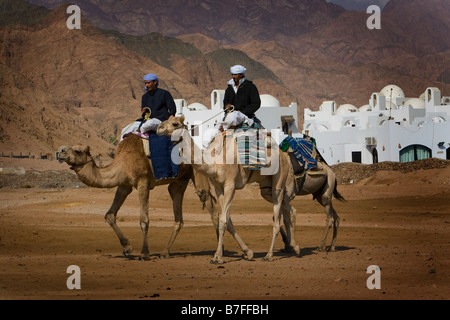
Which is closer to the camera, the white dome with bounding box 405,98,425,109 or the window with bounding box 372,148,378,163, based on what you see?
the window with bounding box 372,148,378,163

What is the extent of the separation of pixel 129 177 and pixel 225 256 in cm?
241

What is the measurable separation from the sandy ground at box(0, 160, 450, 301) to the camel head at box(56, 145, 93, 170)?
5.80ft

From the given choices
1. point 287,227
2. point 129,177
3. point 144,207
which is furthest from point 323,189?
point 129,177

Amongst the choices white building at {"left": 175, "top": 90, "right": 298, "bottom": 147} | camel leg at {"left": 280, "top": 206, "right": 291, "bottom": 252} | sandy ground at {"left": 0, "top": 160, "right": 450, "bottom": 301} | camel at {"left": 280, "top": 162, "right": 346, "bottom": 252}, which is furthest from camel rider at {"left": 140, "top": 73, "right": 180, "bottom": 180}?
white building at {"left": 175, "top": 90, "right": 298, "bottom": 147}

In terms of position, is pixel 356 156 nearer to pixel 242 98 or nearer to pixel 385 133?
pixel 385 133

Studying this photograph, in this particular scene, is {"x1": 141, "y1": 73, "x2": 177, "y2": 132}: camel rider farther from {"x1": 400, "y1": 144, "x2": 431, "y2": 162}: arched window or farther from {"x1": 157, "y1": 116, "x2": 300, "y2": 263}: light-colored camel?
{"x1": 400, "y1": 144, "x2": 431, "y2": 162}: arched window

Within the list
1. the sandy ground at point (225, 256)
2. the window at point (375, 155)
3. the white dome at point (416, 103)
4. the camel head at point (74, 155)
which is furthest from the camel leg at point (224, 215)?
the white dome at point (416, 103)

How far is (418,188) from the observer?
115ft

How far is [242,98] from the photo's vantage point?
14492 millimetres

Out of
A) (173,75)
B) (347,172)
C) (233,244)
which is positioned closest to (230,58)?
(173,75)

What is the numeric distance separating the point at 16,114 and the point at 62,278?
6921cm

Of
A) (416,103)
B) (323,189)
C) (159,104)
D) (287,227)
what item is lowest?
(287,227)

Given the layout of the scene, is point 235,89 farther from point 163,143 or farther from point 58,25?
point 58,25

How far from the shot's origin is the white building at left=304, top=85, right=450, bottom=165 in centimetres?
5759
